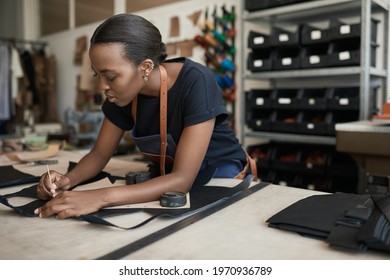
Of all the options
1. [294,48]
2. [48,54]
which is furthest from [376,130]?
[48,54]

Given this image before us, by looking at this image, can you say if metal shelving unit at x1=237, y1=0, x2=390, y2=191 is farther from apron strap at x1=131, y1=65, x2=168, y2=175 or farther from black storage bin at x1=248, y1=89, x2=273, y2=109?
apron strap at x1=131, y1=65, x2=168, y2=175

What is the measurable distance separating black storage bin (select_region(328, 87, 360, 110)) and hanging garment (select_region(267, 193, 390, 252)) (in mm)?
1552

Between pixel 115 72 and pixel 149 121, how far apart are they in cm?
29

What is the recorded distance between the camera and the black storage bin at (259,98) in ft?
8.94

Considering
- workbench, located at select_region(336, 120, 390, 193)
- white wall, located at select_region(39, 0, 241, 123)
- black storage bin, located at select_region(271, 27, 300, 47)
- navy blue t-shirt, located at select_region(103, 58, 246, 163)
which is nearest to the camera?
navy blue t-shirt, located at select_region(103, 58, 246, 163)

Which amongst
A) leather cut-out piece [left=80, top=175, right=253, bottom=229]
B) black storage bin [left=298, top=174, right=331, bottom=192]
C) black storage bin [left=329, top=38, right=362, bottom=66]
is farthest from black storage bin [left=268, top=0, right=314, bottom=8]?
leather cut-out piece [left=80, top=175, right=253, bottom=229]

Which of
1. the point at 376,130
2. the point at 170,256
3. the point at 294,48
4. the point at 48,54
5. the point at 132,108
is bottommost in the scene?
the point at 170,256

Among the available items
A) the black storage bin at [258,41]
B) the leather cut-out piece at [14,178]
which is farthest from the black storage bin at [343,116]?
the leather cut-out piece at [14,178]

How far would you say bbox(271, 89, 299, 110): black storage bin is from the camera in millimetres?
2578

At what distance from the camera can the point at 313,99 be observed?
2.47 m

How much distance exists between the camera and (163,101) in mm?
1195

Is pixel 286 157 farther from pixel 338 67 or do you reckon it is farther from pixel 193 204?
pixel 193 204

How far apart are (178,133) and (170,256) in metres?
0.64

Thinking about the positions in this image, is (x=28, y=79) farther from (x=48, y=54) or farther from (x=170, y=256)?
(x=170, y=256)
